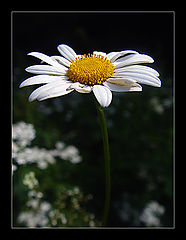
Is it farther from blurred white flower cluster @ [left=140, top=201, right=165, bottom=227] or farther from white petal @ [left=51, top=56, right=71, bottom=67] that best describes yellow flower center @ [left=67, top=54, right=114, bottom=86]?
blurred white flower cluster @ [left=140, top=201, right=165, bottom=227]

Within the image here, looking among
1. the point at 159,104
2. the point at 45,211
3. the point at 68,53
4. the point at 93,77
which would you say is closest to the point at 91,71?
the point at 93,77

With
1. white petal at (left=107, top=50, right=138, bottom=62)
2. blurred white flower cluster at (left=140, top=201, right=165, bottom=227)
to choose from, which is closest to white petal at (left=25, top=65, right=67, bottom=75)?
white petal at (left=107, top=50, right=138, bottom=62)

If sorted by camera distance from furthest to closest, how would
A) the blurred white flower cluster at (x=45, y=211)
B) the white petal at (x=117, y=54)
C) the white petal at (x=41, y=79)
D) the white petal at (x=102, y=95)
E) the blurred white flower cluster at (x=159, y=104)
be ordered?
1. the blurred white flower cluster at (x=159, y=104)
2. the blurred white flower cluster at (x=45, y=211)
3. the white petal at (x=117, y=54)
4. the white petal at (x=41, y=79)
5. the white petal at (x=102, y=95)

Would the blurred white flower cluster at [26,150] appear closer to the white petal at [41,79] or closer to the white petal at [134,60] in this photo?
the white petal at [41,79]

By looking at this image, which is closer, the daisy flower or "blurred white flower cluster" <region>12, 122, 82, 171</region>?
the daisy flower

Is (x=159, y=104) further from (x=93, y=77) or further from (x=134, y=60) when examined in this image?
(x=93, y=77)

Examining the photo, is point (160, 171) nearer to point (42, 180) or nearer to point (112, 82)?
point (42, 180)


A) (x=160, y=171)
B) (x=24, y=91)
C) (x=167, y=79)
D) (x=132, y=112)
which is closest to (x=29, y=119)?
(x=24, y=91)

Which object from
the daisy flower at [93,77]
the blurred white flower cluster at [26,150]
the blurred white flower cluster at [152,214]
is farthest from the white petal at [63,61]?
the blurred white flower cluster at [152,214]
